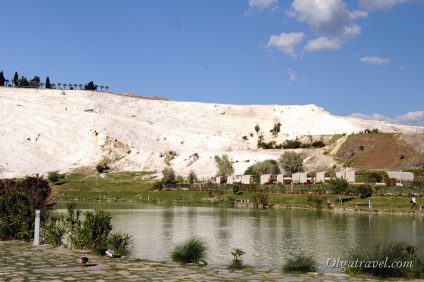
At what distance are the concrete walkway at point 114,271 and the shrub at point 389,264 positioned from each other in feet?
1.62

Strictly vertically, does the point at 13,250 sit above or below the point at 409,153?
below

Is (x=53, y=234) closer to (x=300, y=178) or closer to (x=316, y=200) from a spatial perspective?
(x=316, y=200)

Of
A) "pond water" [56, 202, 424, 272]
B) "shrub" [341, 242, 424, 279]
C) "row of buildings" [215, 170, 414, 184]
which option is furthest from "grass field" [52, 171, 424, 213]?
"shrub" [341, 242, 424, 279]

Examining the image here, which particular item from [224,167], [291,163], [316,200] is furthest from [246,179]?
[316,200]

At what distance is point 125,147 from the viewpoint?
11331cm

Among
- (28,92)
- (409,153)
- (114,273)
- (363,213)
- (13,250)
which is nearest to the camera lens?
(114,273)

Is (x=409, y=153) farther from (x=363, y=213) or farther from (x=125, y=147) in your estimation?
(x=125, y=147)

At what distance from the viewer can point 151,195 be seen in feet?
230

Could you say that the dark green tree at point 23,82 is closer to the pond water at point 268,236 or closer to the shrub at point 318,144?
the shrub at point 318,144

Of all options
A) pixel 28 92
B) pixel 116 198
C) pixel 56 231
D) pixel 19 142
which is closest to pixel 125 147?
pixel 19 142

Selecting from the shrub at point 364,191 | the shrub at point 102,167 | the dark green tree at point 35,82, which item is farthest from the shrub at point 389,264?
the dark green tree at point 35,82

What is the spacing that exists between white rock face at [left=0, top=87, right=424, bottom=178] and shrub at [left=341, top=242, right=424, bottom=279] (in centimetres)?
7968

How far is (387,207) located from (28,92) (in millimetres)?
136778

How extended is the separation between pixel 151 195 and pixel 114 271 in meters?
57.6
